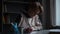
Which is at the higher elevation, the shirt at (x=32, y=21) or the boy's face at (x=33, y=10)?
→ the boy's face at (x=33, y=10)

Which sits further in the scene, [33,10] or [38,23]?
[38,23]

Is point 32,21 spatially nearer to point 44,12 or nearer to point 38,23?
point 38,23

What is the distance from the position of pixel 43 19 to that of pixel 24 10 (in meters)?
0.27

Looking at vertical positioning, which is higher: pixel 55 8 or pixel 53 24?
pixel 55 8

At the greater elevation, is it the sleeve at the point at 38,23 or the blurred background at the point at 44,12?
the blurred background at the point at 44,12

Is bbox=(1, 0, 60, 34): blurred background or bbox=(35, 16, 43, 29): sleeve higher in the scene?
bbox=(1, 0, 60, 34): blurred background

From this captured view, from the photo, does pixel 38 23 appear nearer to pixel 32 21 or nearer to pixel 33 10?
pixel 32 21

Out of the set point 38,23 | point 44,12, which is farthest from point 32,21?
point 44,12

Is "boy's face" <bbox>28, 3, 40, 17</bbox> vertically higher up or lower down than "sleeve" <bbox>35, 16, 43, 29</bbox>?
higher up

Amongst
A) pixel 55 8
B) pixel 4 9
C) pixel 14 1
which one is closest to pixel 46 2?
pixel 55 8

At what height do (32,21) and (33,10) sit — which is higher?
(33,10)

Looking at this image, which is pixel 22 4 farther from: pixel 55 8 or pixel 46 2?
pixel 55 8

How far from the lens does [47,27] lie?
1440 millimetres

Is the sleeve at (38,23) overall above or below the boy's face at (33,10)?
below
